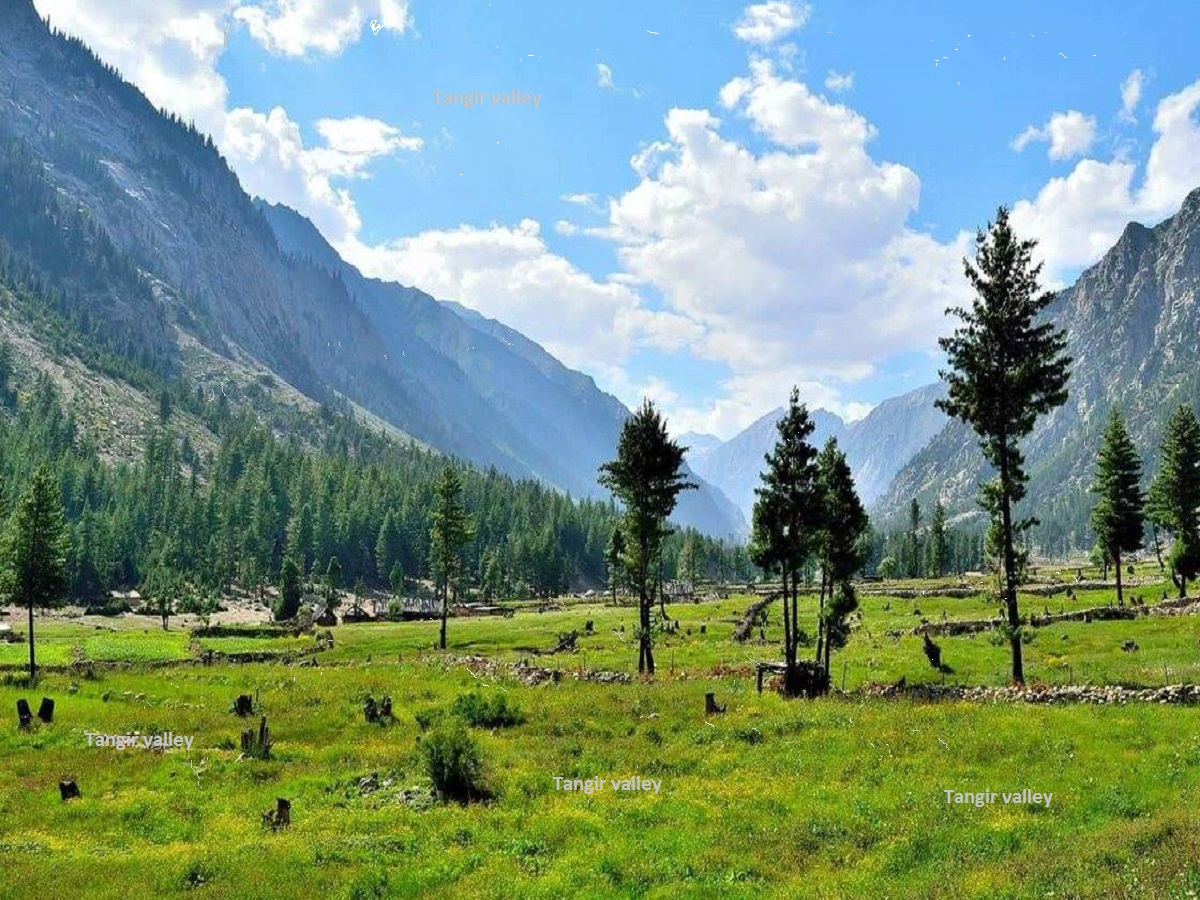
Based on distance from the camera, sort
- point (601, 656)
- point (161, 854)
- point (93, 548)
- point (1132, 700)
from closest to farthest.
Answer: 1. point (161, 854)
2. point (1132, 700)
3. point (601, 656)
4. point (93, 548)

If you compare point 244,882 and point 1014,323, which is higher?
point 1014,323

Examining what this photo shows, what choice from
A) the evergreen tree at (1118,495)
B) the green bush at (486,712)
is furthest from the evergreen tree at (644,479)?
the evergreen tree at (1118,495)

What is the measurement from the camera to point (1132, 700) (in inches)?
1131

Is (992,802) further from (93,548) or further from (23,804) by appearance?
(93,548)

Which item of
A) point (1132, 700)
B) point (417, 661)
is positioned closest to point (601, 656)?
point (417, 661)

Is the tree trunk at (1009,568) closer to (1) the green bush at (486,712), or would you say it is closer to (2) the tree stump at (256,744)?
(1) the green bush at (486,712)

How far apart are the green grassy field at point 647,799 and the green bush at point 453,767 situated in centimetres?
80

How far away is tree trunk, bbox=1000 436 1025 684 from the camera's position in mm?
32812

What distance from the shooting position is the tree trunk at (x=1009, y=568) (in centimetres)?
3281

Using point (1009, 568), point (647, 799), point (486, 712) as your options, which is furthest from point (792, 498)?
point (647, 799)

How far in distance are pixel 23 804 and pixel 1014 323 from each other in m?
41.6

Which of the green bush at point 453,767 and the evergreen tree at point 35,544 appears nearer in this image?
the green bush at point 453,767

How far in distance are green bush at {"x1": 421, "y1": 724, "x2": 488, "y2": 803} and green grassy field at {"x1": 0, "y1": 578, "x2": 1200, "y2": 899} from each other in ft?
2.62

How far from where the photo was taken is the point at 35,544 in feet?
187
